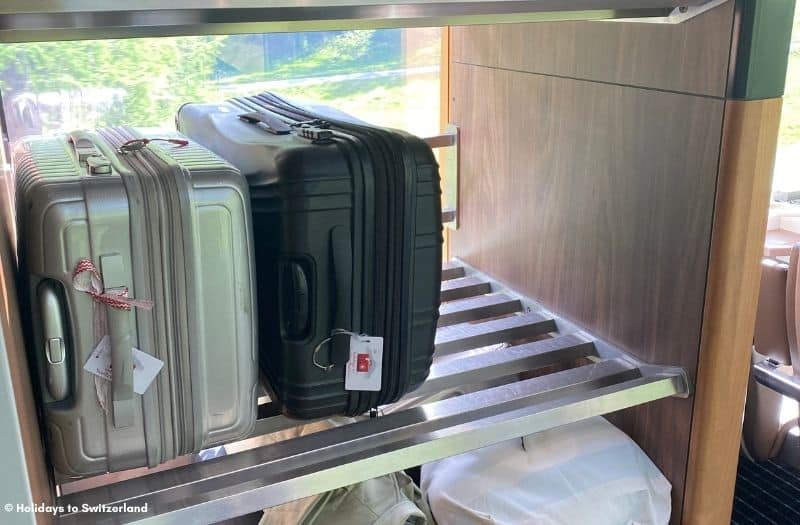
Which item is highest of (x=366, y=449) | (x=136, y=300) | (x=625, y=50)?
(x=625, y=50)

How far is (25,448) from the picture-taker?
27.3 inches

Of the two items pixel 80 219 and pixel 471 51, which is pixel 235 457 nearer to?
pixel 80 219

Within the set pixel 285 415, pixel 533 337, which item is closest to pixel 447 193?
pixel 533 337

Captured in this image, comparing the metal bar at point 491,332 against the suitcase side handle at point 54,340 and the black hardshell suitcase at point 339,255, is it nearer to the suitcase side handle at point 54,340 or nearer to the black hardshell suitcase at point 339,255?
the black hardshell suitcase at point 339,255

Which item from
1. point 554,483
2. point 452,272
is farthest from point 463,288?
point 554,483

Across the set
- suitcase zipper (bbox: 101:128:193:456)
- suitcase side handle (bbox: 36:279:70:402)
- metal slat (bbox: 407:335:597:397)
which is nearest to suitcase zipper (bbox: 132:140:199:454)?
suitcase zipper (bbox: 101:128:193:456)

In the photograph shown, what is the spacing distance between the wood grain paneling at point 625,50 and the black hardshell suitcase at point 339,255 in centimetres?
43

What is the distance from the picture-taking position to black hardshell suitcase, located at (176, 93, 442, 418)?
96cm

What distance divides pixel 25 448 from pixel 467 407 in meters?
0.61

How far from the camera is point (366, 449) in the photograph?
989 millimetres

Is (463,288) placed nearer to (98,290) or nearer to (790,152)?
(98,290)

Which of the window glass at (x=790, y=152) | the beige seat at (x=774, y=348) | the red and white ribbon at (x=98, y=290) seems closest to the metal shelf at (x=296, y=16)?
the red and white ribbon at (x=98, y=290)

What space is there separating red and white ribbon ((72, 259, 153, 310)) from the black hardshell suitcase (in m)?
0.21

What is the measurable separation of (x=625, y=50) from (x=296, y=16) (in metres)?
0.54
